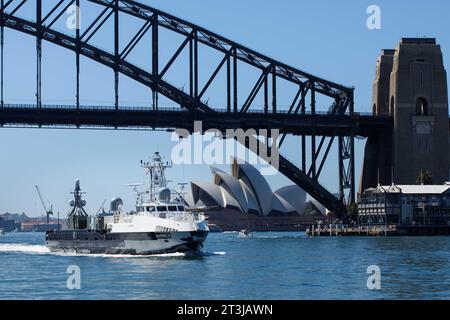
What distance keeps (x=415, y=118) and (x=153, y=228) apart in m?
73.4

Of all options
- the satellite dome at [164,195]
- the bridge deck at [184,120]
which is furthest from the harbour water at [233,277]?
the bridge deck at [184,120]

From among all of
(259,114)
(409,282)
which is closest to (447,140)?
(259,114)

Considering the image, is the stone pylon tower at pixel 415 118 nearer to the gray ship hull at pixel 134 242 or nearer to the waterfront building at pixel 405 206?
the waterfront building at pixel 405 206

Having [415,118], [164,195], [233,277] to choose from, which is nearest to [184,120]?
[415,118]

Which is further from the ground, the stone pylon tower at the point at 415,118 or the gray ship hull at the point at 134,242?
the stone pylon tower at the point at 415,118

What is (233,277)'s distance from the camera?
57000 millimetres

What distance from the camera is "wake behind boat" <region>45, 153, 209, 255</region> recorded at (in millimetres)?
77312

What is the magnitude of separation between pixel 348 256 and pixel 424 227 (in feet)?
216

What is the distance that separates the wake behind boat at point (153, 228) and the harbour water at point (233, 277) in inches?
59.1

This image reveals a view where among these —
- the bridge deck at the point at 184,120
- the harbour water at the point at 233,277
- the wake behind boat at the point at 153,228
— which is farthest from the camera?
the bridge deck at the point at 184,120

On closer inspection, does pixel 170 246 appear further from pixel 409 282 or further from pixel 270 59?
pixel 270 59

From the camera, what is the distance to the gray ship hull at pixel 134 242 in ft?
254

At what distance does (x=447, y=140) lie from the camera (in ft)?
469

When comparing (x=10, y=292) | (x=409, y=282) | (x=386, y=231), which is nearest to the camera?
(x=10, y=292)
